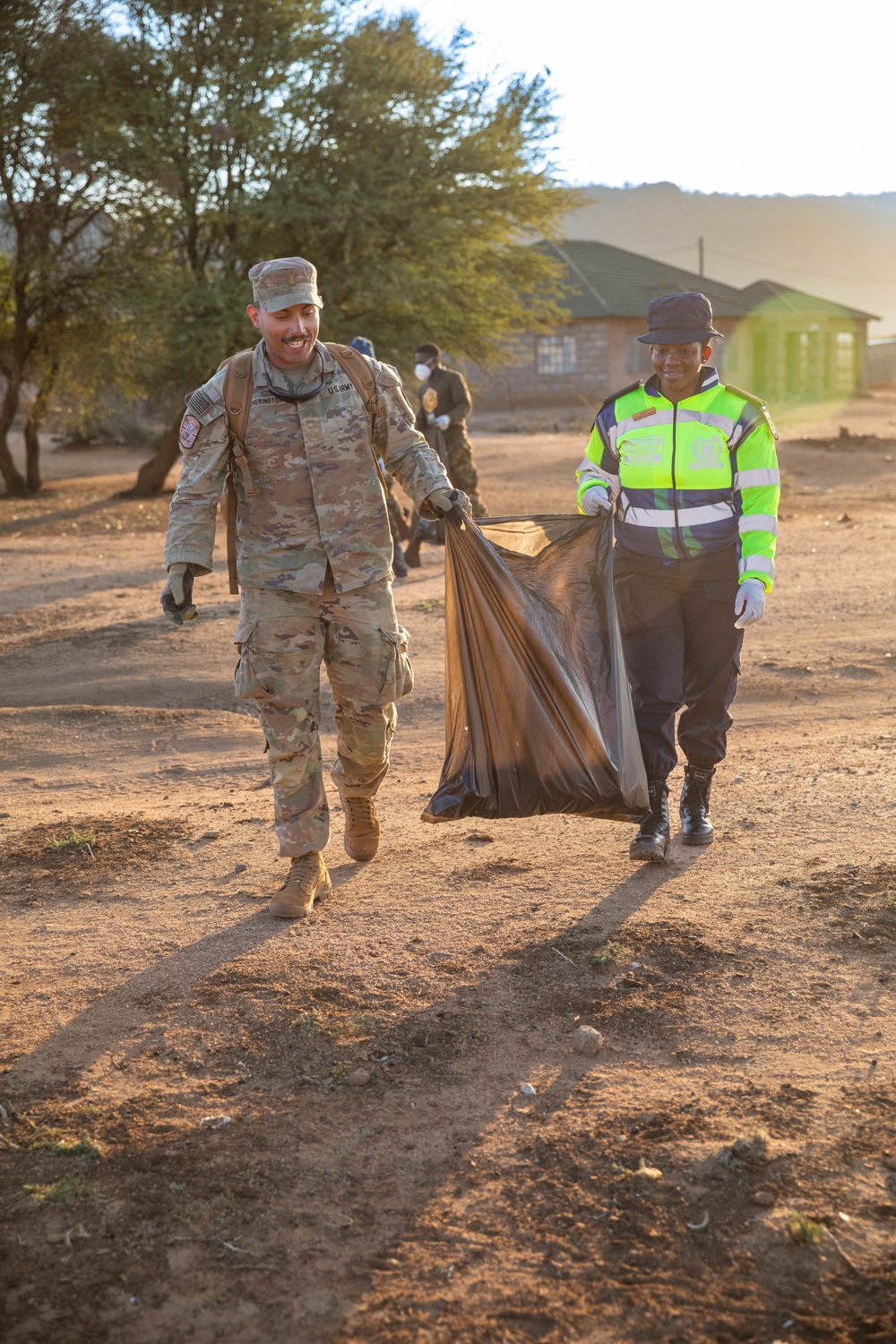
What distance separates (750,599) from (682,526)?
1.22 ft

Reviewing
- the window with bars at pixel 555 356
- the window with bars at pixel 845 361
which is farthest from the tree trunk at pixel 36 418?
the window with bars at pixel 845 361

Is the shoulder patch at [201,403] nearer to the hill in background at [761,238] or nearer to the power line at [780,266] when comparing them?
the hill in background at [761,238]

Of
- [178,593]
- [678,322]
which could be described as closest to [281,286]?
[178,593]

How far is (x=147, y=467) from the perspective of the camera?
69.3ft

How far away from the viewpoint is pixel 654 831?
4738mm

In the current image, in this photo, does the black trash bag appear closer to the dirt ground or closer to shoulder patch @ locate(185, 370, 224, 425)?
the dirt ground

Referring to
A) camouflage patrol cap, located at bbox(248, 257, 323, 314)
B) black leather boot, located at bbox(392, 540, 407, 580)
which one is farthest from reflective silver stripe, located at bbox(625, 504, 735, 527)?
black leather boot, located at bbox(392, 540, 407, 580)

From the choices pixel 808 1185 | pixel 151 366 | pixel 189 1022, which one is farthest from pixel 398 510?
pixel 151 366

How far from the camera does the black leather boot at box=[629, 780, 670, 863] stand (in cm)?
471

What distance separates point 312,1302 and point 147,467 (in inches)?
776

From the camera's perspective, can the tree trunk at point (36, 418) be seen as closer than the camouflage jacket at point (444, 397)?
No

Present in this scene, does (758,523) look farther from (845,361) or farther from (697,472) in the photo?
(845,361)

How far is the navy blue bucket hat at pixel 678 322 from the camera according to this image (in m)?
4.37

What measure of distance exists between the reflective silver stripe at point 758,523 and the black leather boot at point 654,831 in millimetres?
964
